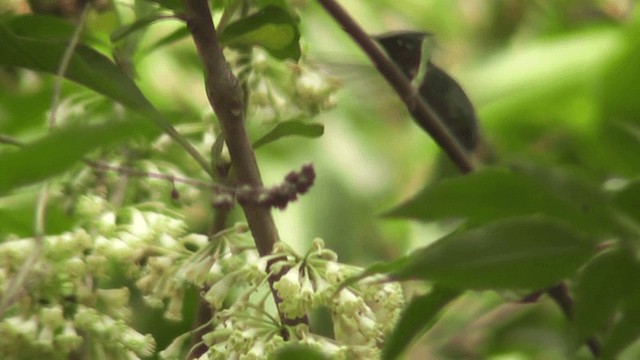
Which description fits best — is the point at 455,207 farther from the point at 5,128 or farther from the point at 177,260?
the point at 5,128

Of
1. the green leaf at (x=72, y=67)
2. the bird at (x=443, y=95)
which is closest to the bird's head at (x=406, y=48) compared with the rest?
the bird at (x=443, y=95)

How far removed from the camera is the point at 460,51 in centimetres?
184

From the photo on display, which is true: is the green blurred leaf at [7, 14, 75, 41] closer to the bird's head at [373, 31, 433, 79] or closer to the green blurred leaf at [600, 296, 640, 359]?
the bird's head at [373, 31, 433, 79]

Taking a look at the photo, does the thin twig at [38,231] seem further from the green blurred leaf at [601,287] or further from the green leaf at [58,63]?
the green blurred leaf at [601,287]

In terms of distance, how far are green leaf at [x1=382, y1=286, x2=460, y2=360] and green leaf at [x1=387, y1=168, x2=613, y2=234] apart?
4 cm

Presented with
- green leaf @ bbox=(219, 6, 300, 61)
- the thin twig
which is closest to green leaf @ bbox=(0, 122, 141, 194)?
the thin twig

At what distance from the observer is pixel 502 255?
30 cm

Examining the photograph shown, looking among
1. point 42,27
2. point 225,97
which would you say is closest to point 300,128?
point 225,97

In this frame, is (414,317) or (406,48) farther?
(406,48)

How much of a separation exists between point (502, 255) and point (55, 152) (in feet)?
0.48

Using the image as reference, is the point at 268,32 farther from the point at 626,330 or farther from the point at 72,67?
the point at 626,330

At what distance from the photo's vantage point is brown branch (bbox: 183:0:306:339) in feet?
1.34

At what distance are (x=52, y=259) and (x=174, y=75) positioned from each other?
33.4 inches

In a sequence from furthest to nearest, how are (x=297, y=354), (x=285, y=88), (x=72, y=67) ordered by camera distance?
1. (x=285, y=88)
2. (x=72, y=67)
3. (x=297, y=354)
